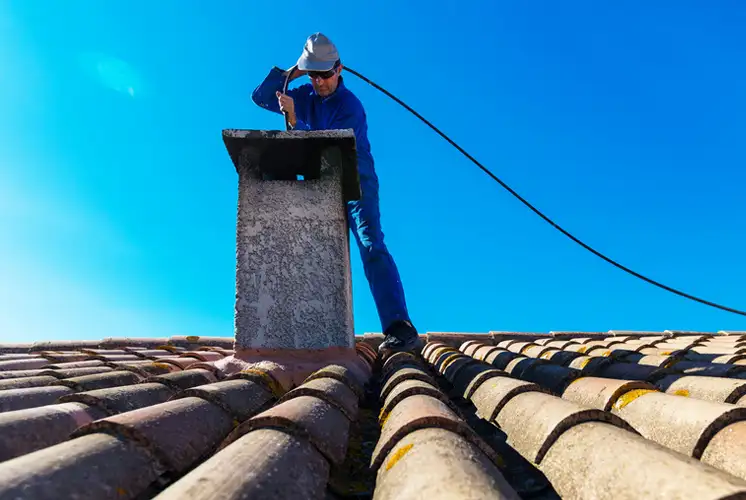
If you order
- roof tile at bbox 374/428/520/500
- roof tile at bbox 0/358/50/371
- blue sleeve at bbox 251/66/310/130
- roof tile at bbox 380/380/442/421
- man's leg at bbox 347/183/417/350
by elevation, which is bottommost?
roof tile at bbox 374/428/520/500

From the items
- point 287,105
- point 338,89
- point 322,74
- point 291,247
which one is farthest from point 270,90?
point 291,247

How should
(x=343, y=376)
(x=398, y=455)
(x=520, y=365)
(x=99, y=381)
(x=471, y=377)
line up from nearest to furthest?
(x=398, y=455) → (x=99, y=381) → (x=343, y=376) → (x=471, y=377) → (x=520, y=365)

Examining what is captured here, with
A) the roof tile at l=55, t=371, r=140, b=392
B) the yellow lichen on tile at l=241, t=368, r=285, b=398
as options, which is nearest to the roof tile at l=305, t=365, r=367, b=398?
the yellow lichen on tile at l=241, t=368, r=285, b=398

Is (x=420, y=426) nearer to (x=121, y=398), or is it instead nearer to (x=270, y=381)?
(x=121, y=398)

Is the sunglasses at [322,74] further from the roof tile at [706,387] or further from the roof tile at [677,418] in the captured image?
the roof tile at [677,418]

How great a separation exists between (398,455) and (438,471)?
10.2 inches

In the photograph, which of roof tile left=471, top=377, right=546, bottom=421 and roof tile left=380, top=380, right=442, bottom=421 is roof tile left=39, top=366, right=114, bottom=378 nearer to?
roof tile left=380, top=380, right=442, bottom=421

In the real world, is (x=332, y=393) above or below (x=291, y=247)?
below

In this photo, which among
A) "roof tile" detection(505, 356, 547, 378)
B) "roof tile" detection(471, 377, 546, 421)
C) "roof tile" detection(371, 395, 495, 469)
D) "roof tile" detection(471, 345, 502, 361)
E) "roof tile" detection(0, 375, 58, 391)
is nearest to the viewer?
"roof tile" detection(371, 395, 495, 469)

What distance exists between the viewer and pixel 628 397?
1985mm

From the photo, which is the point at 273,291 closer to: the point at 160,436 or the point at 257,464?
the point at 160,436

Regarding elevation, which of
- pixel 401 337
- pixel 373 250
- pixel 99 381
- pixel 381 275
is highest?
pixel 373 250

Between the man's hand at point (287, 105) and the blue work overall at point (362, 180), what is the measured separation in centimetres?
17

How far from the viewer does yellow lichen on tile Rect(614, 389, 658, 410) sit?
6.43 feet
